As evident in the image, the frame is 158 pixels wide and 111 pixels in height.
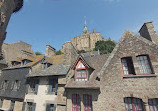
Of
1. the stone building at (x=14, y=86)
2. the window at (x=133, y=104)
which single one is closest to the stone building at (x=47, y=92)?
the stone building at (x=14, y=86)

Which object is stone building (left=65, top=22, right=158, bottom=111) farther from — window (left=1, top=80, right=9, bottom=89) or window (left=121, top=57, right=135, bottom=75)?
window (left=1, top=80, right=9, bottom=89)

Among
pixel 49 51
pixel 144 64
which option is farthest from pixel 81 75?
pixel 49 51

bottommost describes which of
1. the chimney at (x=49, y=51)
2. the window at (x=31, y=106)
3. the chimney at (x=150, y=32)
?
the window at (x=31, y=106)

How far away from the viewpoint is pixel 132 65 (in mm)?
7789

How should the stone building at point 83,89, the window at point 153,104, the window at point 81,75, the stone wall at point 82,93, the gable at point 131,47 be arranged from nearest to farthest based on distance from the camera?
the window at point 153,104 → the gable at point 131,47 → the stone wall at point 82,93 → the stone building at point 83,89 → the window at point 81,75

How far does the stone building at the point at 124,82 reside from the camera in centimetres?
667

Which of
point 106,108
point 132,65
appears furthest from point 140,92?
point 106,108

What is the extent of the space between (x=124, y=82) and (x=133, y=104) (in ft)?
5.57

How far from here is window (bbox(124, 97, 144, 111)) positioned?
21.9ft

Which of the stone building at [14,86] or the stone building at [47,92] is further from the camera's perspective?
the stone building at [14,86]

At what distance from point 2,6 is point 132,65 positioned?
1075cm

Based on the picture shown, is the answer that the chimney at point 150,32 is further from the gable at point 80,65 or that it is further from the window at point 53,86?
the window at point 53,86

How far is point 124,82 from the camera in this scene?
7.28m

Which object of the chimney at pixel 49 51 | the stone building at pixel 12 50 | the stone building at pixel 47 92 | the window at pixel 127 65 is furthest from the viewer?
the stone building at pixel 12 50
